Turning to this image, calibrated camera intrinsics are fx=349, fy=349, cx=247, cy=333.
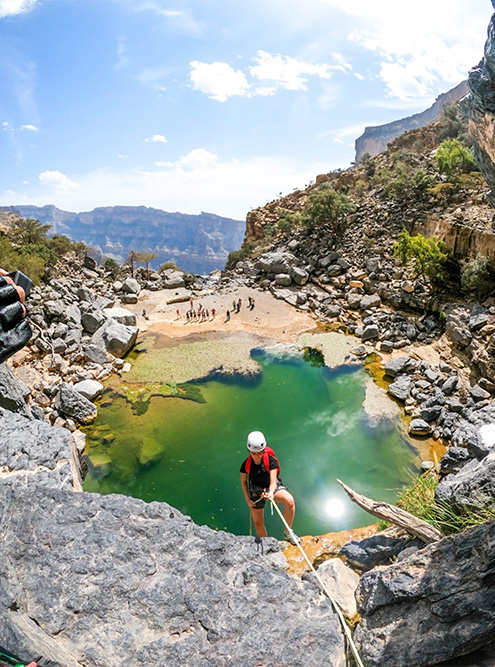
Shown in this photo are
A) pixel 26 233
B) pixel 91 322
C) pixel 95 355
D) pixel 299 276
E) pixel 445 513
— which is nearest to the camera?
pixel 445 513

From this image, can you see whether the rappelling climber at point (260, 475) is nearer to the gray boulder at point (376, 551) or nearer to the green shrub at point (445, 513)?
the gray boulder at point (376, 551)

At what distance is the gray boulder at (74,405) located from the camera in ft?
43.0

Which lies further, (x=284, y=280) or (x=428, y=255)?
(x=284, y=280)

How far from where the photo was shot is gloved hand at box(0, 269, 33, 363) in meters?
2.57

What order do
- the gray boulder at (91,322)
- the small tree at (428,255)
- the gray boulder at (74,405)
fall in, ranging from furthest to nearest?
the gray boulder at (91,322) < the small tree at (428,255) < the gray boulder at (74,405)

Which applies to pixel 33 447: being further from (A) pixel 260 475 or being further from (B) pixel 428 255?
(B) pixel 428 255

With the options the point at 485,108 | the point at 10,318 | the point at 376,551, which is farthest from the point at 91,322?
the point at 485,108

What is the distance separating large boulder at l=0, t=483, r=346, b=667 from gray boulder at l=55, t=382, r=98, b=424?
8.88 metres

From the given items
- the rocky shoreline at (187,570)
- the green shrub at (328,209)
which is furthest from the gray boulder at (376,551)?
the green shrub at (328,209)

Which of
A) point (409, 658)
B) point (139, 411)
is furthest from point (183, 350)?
point (409, 658)

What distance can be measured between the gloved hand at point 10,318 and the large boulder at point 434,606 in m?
4.38

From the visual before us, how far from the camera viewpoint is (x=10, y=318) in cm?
259

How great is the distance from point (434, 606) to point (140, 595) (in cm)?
311

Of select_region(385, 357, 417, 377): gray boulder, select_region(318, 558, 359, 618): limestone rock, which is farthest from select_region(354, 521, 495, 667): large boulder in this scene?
select_region(385, 357, 417, 377): gray boulder
